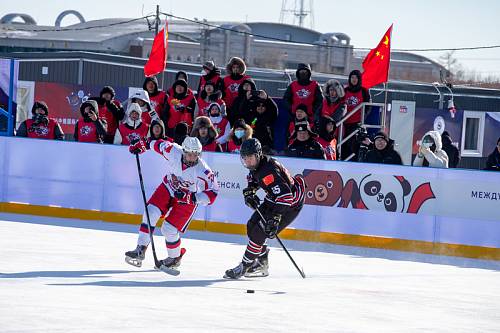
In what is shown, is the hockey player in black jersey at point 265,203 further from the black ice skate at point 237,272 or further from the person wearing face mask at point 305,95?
the person wearing face mask at point 305,95

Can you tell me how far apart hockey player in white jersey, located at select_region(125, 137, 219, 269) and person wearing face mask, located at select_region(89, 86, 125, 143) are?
426 cm

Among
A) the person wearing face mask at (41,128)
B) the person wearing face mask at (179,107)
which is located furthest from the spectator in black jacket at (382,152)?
the person wearing face mask at (41,128)

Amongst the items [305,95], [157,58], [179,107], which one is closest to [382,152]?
[305,95]

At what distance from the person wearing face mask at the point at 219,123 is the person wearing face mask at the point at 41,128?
A: 2277 mm

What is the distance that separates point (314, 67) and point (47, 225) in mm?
41132

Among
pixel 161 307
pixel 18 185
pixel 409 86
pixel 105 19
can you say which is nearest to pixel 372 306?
pixel 161 307

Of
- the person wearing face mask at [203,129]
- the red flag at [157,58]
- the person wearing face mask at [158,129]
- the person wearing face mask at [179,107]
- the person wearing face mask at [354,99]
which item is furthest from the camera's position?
the red flag at [157,58]

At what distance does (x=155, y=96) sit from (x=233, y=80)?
107 cm

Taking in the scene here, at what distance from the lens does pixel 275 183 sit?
9.48m

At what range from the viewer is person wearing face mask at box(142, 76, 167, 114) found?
1362 cm

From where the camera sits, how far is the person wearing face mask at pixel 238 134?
12.7 m

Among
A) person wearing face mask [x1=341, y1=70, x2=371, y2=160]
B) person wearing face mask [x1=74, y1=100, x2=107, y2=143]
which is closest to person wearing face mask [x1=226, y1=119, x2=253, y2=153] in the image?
person wearing face mask [x1=341, y1=70, x2=371, y2=160]

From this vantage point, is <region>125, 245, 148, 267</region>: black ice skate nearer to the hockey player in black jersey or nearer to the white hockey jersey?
the white hockey jersey

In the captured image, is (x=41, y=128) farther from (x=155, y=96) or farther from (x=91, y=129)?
(x=155, y=96)
